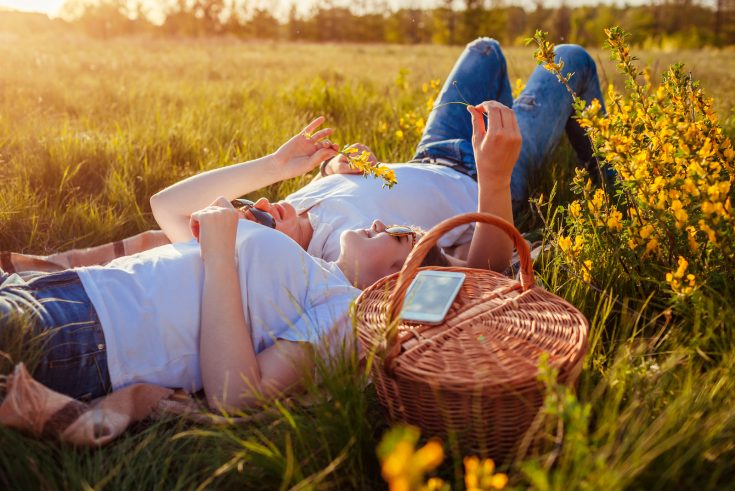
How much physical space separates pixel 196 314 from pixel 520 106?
220 cm

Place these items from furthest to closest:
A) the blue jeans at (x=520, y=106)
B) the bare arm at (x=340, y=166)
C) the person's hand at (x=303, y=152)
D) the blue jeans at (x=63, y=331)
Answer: the blue jeans at (x=520, y=106) → the bare arm at (x=340, y=166) → the person's hand at (x=303, y=152) → the blue jeans at (x=63, y=331)

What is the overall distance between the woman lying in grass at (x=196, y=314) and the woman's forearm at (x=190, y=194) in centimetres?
37

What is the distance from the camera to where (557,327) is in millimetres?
Result: 1464

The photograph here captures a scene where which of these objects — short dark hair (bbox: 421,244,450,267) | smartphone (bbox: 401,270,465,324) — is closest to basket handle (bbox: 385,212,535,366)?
smartphone (bbox: 401,270,465,324)

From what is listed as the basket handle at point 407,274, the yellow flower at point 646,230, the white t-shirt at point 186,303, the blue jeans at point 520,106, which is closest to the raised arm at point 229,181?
the white t-shirt at point 186,303

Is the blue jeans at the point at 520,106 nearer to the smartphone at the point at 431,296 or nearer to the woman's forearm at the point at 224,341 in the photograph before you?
the smartphone at the point at 431,296

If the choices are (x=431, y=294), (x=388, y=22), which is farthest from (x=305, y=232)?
(x=388, y=22)

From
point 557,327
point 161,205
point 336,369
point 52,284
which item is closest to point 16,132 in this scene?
point 161,205

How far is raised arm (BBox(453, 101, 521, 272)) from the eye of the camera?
79.7 inches

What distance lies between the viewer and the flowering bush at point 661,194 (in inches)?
62.6

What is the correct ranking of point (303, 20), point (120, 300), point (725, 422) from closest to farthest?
point (725, 422) → point (120, 300) → point (303, 20)

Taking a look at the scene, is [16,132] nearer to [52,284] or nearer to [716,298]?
[52,284]

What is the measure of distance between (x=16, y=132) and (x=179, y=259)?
7.84 ft

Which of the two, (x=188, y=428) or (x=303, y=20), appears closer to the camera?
(x=188, y=428)
